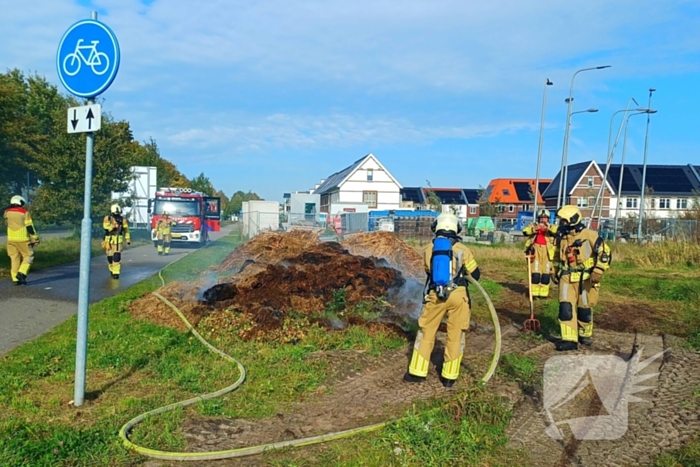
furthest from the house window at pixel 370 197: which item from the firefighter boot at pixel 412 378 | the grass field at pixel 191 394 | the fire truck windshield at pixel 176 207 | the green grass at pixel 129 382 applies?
the firefighter boot at pixel 412 378

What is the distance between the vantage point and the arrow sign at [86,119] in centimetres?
508

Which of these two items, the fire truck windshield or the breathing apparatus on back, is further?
the fire truck windshield

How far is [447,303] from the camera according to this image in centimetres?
608

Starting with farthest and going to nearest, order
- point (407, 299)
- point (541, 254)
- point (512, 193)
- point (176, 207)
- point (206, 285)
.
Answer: point (512, 193) → point (176, 207) → point (541, 254) → point (206, 285) → point (407, 299)

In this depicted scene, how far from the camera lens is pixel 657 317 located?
1056cm

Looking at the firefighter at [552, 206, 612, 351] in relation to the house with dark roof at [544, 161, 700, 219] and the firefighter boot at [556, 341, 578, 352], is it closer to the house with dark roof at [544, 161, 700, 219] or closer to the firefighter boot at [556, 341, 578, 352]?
the firefighter boot at [556, 341, 578, 352]

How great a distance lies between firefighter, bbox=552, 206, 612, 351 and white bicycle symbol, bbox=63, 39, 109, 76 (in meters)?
6.09

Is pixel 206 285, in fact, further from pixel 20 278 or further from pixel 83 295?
pixel 83 295

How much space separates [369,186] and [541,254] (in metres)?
58.0

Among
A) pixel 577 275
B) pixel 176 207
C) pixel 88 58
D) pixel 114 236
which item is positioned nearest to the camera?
pixel 88 58

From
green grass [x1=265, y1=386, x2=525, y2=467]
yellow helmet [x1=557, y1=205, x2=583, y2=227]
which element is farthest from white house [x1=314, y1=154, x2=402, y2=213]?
green grass [x1=265, y1=386, x2=525, y2=467]

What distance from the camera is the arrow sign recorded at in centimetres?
508

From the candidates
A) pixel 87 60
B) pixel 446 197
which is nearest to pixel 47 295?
pixel 87 60

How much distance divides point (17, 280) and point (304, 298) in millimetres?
7267
